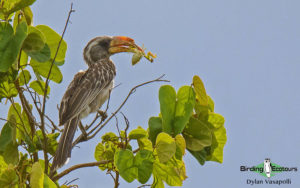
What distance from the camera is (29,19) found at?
2951 mm

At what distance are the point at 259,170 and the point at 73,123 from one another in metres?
2.32

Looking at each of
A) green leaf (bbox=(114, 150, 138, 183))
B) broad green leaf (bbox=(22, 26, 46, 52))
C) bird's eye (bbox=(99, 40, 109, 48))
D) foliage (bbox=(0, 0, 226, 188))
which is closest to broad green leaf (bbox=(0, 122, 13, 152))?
foliage (bbox=(0, 0, 226, 188))

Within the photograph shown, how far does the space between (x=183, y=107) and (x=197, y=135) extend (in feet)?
0.58

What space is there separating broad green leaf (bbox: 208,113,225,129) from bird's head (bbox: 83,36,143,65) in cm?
272

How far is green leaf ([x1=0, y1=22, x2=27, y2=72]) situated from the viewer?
2.70m

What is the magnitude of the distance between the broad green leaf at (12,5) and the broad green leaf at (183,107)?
3.22ft

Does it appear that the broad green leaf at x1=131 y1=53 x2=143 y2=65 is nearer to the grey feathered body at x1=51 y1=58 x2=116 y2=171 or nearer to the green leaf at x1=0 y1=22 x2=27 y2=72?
the grey feathered body at x1=51 y1=58 x2=116 y2=171

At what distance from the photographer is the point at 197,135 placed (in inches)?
113

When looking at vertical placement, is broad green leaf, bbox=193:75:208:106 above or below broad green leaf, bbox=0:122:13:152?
above

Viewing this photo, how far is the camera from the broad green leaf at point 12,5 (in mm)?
2705

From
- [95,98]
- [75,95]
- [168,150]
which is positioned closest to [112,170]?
[168,150]

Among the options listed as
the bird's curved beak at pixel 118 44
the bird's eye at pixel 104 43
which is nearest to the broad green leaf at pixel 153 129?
the bird's curved beak at pixel 118 44

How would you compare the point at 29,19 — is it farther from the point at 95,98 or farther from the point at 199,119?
the point at 95,98

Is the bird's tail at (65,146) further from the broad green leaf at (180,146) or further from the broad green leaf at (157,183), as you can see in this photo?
the broad green leaf at (180,146)
